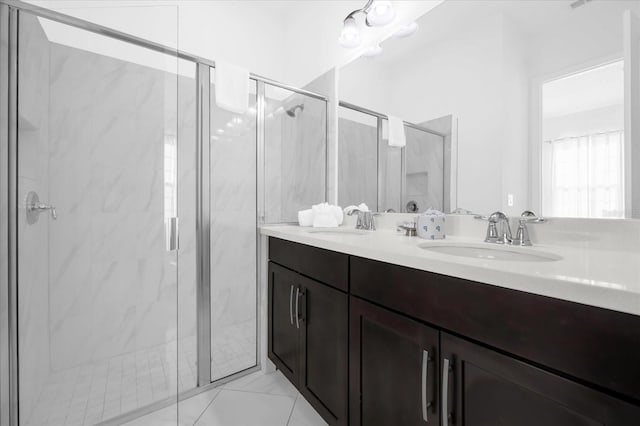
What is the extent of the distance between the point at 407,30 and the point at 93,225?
1854 mm

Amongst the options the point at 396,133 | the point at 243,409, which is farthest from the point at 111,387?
the point at 396,133

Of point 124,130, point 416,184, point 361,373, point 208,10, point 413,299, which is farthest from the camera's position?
point 208,10

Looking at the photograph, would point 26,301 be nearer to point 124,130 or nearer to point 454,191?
point 124,130

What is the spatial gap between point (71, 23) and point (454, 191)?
1.86 m

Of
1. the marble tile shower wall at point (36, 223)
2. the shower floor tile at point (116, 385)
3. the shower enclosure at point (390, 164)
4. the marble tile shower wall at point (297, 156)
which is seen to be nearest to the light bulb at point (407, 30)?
the shower enclosure at point (390, 164)

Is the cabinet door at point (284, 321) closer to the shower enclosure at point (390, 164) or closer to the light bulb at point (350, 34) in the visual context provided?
the shower enclosure at point (390, 164)

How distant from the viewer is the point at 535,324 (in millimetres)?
572

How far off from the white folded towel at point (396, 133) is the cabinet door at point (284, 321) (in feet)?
3.07

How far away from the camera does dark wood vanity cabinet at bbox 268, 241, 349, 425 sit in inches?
44.5

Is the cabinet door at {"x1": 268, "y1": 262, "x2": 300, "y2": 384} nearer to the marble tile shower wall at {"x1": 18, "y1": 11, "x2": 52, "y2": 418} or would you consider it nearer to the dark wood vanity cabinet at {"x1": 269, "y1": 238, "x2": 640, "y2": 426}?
the dark wood vanity cabinet at {"x1": 269, "y1": 238, "x2": 640, "y2": 426}

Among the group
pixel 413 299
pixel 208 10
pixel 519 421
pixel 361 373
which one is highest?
pixel 208 10

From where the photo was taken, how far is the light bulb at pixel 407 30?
157cm

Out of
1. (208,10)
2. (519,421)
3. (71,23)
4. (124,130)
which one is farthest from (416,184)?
(208,10)

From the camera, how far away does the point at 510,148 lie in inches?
46.2
